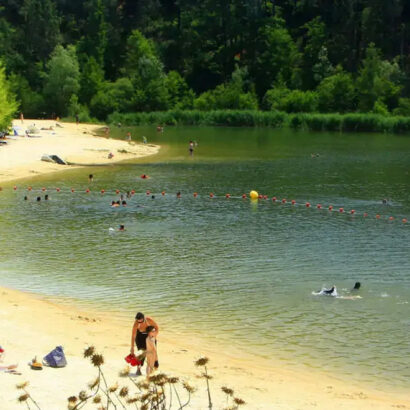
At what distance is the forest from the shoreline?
13765cm

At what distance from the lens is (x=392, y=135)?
136m

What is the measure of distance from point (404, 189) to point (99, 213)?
97.4 feet

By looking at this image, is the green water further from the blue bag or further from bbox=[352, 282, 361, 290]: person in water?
the blue bag

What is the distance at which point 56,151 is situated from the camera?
317ft

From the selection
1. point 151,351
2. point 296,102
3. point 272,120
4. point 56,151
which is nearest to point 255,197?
point 56,151

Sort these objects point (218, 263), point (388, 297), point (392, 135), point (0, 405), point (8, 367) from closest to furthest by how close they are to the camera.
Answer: point (0, 405)
point (8, 367)
point (388, 297)
point (218, 263)
point (392, 135)

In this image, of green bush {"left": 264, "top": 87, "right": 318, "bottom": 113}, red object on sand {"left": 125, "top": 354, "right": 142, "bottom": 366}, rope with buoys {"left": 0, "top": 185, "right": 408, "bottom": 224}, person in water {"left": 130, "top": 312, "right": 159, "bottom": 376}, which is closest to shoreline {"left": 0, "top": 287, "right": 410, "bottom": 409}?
red object on sand {"left": 125, "top": 354, "right": 142, "bottom": 366}

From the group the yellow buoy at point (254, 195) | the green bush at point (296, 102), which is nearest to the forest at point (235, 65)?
the green bush at point (296, 102)

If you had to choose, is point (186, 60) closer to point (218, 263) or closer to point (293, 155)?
point (293, 155)

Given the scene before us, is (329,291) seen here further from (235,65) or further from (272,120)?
(235,65)

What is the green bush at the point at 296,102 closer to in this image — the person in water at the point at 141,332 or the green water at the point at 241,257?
the green water at the point at 241,257

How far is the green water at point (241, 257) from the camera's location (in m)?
30.6

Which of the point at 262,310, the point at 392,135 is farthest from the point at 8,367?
the point at 392,135

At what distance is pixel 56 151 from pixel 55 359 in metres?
74.5
